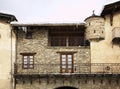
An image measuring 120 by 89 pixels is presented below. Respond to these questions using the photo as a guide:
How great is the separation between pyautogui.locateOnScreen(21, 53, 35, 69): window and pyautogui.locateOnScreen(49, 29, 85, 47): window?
7.86 feet

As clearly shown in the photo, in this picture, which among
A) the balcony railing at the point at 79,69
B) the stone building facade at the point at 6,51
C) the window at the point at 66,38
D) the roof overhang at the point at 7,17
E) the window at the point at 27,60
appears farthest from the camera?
the window at the point at 66,38

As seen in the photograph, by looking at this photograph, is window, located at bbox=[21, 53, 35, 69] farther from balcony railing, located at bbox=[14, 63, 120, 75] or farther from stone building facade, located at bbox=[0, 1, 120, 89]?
balcony railing, located at bbox=[14, 63, 120, 75]

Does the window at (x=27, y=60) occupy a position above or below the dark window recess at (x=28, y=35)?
below

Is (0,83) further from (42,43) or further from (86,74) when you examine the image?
(86,74)

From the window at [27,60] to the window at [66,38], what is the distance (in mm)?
2396

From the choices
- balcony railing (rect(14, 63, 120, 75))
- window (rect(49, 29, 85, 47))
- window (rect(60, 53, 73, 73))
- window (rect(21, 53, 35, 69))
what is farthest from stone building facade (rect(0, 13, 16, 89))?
window (rect(60, 53, 73, 73))

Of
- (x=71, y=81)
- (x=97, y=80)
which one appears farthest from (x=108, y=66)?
(x=71, y=81)

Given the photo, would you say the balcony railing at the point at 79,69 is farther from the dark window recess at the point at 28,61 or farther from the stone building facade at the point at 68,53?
the dark window recess at the point at 28,61

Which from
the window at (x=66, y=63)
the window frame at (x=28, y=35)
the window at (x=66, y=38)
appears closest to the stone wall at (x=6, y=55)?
the window frame at (x=28, y=35)

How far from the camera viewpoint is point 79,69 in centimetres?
3039

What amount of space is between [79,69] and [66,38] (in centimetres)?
340

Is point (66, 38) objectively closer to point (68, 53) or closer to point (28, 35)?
point (68, 53)

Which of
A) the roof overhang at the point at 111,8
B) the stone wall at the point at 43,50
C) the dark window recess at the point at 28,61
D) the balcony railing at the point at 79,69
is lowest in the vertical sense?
the balcony railing at the point at 79,69

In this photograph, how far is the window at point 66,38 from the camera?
31.5 meters
